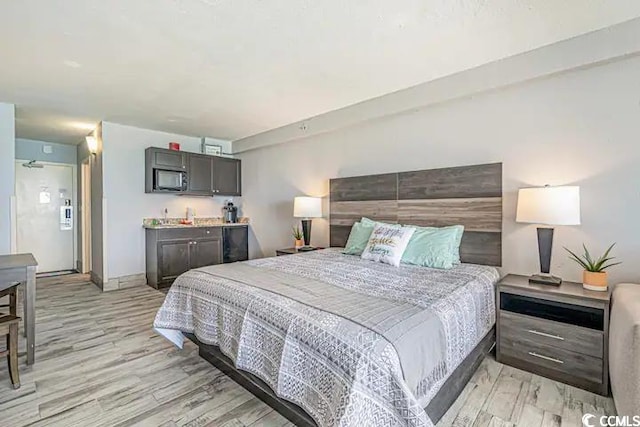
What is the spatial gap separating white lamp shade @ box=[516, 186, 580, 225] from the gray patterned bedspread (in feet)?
1.95

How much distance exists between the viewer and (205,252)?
5.16 meters

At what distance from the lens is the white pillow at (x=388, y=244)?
114 inches

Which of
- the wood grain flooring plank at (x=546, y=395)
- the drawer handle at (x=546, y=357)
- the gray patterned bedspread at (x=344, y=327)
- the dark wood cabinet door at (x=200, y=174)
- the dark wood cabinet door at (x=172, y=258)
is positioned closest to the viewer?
the gray patterned bedspread at (x=344, y=327)

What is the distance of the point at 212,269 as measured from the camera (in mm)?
2588

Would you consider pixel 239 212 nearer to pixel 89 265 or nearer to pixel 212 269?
pixel 89 265

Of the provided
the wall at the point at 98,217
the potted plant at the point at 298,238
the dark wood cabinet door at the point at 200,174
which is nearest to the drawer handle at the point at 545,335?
the potted plant at the point at 298,238

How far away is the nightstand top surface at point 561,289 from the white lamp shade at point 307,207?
2.36 meters

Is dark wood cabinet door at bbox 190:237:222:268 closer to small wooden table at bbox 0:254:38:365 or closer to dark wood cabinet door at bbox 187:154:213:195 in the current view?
dark wood cabinet door at bbox 187:154:213:195

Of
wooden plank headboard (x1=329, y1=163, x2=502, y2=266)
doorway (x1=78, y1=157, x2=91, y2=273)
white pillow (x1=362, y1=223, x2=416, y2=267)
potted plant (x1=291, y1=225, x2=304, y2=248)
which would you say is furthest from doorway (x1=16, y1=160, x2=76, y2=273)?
white pillow (x1=362, y1=223, x2=416, y2=267)

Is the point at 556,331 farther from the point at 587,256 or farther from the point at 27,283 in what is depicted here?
the point at 27,283

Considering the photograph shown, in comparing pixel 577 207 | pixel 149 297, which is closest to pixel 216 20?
pixel 577 207

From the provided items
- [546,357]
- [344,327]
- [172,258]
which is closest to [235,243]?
[172,258]

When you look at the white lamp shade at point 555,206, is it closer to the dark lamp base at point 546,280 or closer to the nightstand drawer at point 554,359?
the dark lamp base at point 546,280

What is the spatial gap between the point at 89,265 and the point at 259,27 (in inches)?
220
